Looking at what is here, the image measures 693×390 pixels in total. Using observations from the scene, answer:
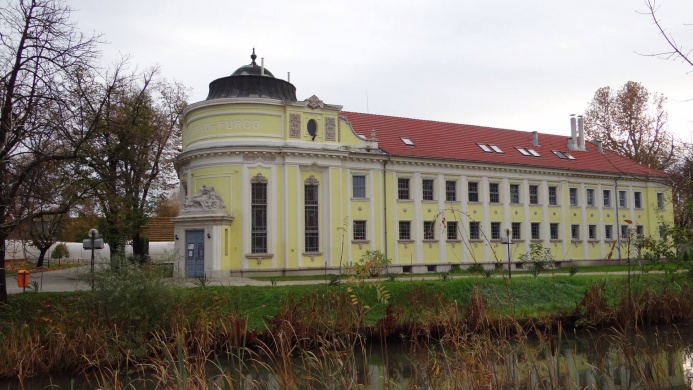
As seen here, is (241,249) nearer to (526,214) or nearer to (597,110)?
(526,214)

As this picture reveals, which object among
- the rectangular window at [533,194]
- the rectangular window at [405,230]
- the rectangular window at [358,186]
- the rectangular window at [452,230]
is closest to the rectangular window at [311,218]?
the rectangular window at [358,186]

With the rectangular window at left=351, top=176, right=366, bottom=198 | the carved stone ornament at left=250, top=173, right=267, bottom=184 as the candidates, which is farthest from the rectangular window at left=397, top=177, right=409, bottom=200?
the carved stone ornament at left=250, top=173, right=267, bottom=184

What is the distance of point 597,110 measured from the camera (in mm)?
50344

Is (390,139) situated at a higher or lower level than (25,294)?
higher

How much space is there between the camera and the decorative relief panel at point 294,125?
32334 millimetres

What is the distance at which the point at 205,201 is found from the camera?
1228 inches

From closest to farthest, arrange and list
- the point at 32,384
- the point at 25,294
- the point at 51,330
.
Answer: the point at 32,384 → the point at 51,330 → the point at 25,294

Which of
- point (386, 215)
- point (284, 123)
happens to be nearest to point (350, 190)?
point (386, 215)

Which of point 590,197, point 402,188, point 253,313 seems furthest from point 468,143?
point 253,313

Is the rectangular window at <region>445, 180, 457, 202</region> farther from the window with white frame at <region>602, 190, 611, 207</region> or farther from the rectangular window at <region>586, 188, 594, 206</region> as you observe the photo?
the window with white frame at <region>602, 190, 611, 207</region>

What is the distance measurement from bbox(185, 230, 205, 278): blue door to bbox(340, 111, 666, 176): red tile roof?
36.2ft

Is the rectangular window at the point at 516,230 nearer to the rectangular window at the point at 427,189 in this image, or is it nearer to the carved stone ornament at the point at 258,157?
the rectangular window at the point at 427,189

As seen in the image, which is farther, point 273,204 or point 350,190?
point 350,190

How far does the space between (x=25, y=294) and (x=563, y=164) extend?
3421 cm
